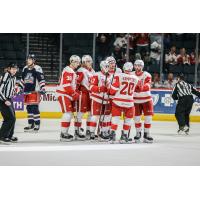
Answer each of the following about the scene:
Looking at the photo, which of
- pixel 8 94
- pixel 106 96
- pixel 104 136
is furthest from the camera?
pixel 104 136

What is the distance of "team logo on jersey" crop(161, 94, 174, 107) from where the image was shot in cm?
1384

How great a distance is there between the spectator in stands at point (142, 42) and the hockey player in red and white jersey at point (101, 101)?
5.96 meters

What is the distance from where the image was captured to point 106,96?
9250 mm

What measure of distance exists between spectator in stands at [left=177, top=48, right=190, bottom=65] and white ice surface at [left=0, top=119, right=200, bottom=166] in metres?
5.12

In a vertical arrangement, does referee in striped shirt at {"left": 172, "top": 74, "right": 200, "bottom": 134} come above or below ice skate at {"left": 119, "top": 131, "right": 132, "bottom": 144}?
above

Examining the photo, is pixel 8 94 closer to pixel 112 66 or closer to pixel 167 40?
pixel 112 66

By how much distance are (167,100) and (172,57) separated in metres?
1.78

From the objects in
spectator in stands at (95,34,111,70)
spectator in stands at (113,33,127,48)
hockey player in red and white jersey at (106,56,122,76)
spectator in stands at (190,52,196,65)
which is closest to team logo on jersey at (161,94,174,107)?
spectator in stands at (190,52,196,65)

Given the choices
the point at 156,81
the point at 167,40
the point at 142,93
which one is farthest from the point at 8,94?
the point at 167,40

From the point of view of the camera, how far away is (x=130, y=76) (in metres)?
8.68

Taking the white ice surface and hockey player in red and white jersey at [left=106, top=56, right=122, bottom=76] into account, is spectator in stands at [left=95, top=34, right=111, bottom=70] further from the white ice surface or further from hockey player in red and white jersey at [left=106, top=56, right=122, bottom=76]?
hockey player in red and white jersey at [left=106, top=56, right=122, bottom=76]

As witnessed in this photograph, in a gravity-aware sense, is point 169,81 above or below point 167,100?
above

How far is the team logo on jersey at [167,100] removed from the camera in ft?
45.4

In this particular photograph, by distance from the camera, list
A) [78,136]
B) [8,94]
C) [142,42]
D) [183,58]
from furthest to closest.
Result: [183,58]
[142,42]
[78,136]
[8,94]
